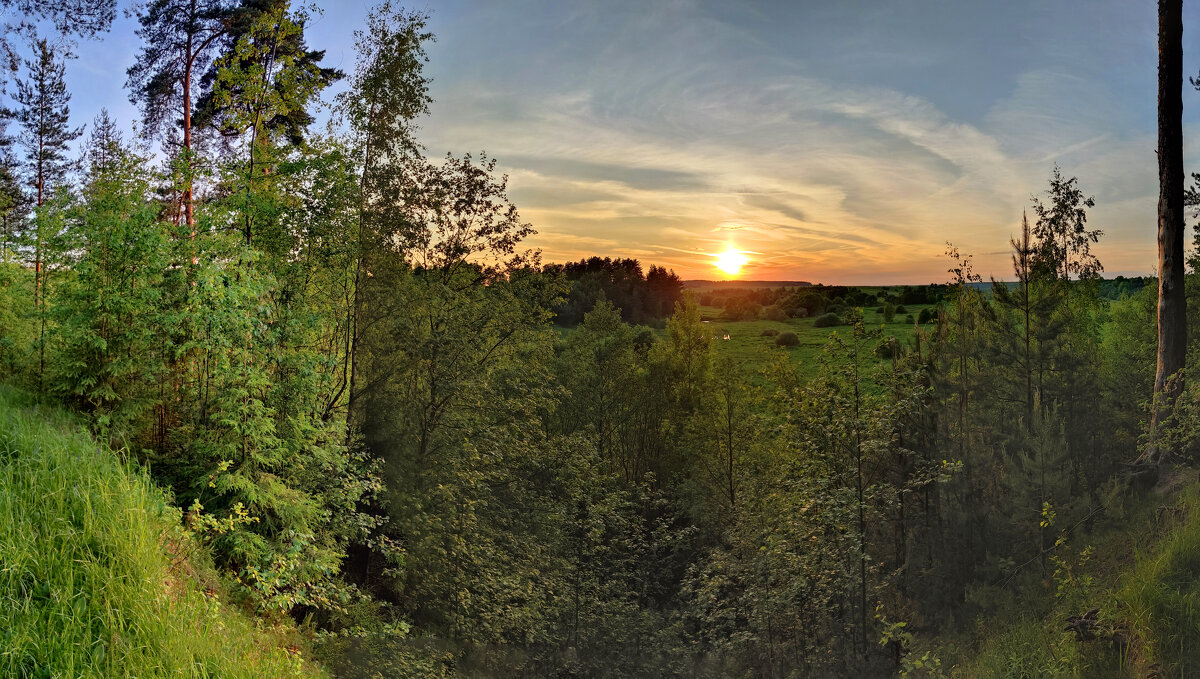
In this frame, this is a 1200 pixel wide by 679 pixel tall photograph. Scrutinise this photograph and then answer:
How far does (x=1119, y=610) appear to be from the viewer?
805 centimetres

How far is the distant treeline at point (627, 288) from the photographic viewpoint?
63.5 m

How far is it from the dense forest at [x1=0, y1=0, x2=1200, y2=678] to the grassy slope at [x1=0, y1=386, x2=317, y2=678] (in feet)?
0.42

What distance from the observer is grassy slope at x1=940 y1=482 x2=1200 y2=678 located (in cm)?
715

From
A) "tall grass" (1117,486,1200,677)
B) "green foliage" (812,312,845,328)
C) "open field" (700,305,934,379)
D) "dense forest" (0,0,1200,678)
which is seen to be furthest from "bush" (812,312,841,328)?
"tall grass" (1117,486,1200,677)

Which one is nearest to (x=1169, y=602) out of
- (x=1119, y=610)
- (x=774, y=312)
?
(x=1119, y=610)

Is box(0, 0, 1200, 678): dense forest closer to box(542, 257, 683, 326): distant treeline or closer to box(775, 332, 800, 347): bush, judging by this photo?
box(775, 332, 800, 347): bush

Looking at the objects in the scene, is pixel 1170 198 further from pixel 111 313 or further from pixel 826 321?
pixel 826 321

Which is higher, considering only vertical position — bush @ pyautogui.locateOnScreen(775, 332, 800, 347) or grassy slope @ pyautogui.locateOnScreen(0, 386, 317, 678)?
bush @ pyautogui.locateOnScreen(775, 332, 800, 347)

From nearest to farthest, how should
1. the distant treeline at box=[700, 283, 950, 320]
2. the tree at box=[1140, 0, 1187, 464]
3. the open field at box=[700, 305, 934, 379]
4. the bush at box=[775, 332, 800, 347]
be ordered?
the tree at box=[1140, 0, 1187, 464]
the open field at box=[700, 305, 934, 379]
the bush at box=[775, 332, 800, 347]
the distant treeline at box=[700, 283, 950, 320]

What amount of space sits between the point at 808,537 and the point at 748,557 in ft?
11.3

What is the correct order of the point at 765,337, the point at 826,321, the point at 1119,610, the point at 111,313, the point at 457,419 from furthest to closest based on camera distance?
1. the point at 826,321
2. the point at 765,337
3. the point at 457,419
4. the point at 111,313
5. the point at 1119,610

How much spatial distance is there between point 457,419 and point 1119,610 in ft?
49.5

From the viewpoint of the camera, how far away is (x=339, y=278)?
43.5 feet

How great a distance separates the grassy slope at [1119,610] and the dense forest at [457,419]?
0.08m
